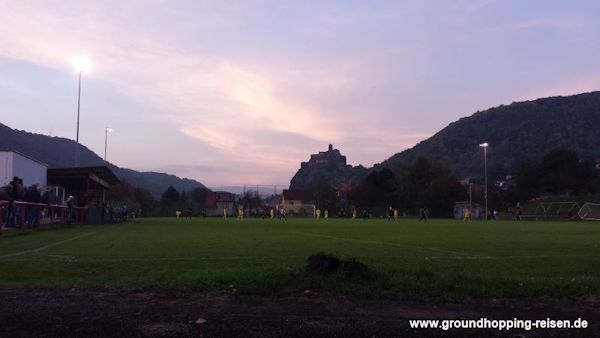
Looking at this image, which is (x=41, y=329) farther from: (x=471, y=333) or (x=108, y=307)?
(x=471, y=333)

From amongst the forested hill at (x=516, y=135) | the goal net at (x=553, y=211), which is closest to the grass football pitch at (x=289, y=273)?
the goal net at (x=553, y=211)

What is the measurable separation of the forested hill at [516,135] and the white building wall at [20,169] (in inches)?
4441

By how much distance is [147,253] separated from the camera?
1358 centimetres

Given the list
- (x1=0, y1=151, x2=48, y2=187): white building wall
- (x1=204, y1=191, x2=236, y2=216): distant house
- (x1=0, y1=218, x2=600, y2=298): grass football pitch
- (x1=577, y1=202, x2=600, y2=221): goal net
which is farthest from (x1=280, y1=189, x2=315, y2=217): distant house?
(x1=0, y1=218, x2=600, y2=298): grass football pitch

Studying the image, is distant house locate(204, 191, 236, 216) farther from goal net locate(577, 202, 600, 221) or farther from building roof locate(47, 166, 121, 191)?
building roof locate(47, 166, 121, 191)

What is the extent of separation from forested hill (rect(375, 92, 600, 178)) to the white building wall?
11281 centimetres

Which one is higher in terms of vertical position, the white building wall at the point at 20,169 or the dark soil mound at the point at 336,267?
the white building wall at the point at 20,169

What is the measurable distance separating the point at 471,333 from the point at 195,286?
3.74 meters

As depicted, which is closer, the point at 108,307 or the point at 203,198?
the point at 108,307

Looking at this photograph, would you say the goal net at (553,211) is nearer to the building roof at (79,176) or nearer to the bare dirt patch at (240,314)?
the building roof at (79,176)

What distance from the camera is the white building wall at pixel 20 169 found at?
33.7m

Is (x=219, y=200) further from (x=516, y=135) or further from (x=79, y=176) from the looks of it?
(x=79, y=176)

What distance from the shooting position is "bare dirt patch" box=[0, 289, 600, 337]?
5656 mm

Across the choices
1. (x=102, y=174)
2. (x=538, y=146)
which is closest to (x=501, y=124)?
(x=538, y=146)
